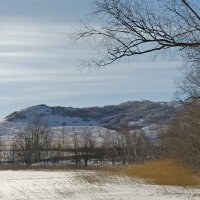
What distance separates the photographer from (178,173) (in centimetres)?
5359

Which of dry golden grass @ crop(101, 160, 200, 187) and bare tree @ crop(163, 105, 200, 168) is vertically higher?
bare tree @ crop(163, 105, 200, 168)

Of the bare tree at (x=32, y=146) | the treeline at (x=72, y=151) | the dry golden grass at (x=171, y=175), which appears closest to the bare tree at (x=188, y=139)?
the dry golden grass at (x=171, y=175)

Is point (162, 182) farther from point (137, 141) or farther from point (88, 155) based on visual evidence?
point (88, 155)

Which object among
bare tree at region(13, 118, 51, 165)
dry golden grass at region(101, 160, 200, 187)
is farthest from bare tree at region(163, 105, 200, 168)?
bare tree at region(13, 118, 51, 165)

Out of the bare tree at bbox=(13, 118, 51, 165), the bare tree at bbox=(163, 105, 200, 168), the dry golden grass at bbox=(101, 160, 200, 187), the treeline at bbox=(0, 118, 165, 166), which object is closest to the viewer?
the bare tree at bbox=(163, 105, 200, 168)

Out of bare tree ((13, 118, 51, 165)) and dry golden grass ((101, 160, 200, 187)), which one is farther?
bare tree ((13, 118, 51, 165))

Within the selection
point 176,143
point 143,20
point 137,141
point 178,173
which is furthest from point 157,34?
point 137,141

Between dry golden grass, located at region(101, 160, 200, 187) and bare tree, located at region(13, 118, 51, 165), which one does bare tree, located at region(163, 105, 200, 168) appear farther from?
bare tree, located at region(13, 118, 51, 165)

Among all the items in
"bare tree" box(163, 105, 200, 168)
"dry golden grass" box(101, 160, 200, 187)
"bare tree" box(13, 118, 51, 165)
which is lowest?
"dry golden grass" box(101, 160, 200, 187)

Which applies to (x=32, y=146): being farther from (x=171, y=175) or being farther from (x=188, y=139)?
(x=188, y=139)

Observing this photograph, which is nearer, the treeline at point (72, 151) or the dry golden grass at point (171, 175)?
the dry golden grass at point (171, 175)

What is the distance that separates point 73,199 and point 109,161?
127484 millimetres

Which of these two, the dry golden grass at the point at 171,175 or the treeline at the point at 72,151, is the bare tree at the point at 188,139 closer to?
the dry golden grass at the point at 171,175

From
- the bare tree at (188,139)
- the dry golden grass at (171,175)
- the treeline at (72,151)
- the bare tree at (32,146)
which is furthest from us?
the bare tree at (32,146)
